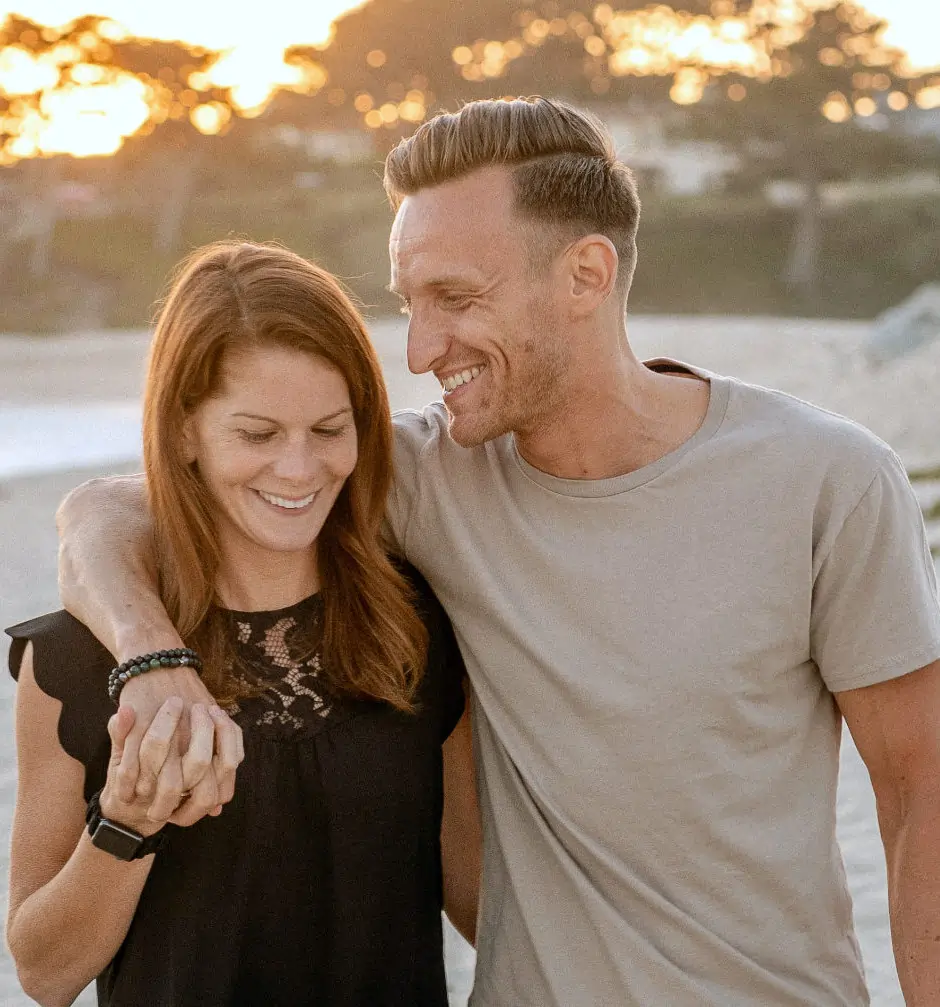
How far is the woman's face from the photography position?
7.27ft

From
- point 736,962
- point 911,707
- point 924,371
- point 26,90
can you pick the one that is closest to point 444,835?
point 736,962

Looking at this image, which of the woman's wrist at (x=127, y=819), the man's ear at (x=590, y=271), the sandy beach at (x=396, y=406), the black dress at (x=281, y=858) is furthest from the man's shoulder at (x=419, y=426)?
the sandy beach at (x=396, y=406)

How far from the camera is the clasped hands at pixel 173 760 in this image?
5.84 feet

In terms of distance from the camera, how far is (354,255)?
3609cm

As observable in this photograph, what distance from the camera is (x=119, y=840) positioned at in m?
1.92

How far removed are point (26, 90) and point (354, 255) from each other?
377 inches

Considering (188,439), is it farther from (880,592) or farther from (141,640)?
(880,592)

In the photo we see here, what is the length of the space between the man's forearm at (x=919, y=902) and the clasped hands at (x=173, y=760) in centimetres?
105

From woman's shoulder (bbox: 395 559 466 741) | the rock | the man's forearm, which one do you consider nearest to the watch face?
woman's shoulder (bbox: 395 559 466 741)

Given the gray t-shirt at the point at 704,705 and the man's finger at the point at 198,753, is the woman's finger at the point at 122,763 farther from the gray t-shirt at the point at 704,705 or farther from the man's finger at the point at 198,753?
the gray t-shirt at the point at 704,705

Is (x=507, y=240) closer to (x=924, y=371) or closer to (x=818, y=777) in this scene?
(x=818, y=777)

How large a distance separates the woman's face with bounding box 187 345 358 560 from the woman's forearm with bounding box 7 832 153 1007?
0.57 meters

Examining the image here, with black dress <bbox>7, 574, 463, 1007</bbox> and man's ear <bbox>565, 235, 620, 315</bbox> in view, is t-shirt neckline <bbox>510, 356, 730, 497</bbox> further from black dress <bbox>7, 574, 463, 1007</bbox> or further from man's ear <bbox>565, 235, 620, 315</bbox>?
black dress <bbox>7, 574, 463, 1007</bbox>

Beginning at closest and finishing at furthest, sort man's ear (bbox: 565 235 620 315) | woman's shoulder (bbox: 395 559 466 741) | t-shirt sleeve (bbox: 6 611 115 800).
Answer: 1. t-shirt sleeve (bbox: 6 611 115 800)
2. woman's shoulder (bbox: 395 559 466 741)
3. man's ear (bbox: 565 235 620 315)
